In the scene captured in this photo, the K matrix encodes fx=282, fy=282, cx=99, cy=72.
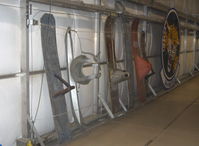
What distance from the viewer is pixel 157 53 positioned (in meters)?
6.45

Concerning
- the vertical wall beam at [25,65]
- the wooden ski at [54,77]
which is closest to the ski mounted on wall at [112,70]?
the wooden ski at [54,77]

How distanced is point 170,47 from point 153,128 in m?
3.06

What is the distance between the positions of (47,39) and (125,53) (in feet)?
6.13

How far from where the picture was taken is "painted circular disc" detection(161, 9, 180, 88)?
19.4 ft

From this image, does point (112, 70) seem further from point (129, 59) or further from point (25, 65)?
point (25, 65)

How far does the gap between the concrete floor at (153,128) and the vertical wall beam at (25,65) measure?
0.60m

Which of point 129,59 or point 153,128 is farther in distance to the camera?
point 129,59

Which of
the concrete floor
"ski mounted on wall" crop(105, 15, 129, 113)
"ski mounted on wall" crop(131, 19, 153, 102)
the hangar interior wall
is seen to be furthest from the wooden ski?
"ski mounted on wall" crop(131, 19, 153, 102)

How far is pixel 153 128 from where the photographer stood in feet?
12.1

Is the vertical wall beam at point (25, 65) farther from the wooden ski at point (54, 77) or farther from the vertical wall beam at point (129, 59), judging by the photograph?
the vertical wall beam at point (129, 59)

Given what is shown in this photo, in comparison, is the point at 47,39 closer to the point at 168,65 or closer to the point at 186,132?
the point at 186,132

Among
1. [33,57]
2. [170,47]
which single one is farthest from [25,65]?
[170,47]

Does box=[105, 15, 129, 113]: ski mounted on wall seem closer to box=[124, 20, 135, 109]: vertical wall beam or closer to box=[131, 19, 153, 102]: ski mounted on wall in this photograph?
box=[124, 20, 135, 109]: vertical wall beam

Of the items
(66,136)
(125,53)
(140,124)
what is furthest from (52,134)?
(125,53)
